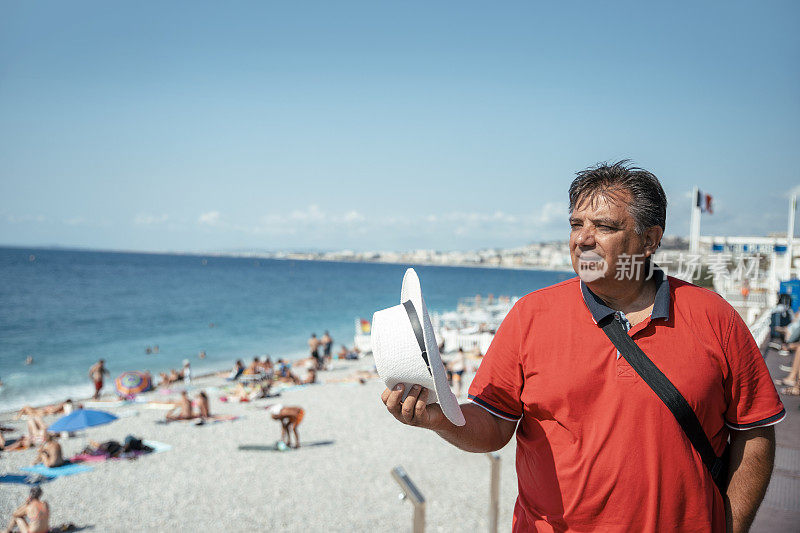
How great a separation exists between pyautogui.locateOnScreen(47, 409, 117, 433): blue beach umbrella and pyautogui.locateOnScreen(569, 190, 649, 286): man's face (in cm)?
1216

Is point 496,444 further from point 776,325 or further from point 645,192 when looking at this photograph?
point 776,325

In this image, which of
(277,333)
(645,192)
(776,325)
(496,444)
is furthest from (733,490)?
(277,333)

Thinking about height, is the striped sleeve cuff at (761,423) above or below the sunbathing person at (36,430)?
above

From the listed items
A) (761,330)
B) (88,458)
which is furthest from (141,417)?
(761,330)

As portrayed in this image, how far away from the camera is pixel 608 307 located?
1405 mm

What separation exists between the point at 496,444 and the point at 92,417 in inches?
473

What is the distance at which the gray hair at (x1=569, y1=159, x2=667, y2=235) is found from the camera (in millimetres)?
1395

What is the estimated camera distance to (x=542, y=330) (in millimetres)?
1400

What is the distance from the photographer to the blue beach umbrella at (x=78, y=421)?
1079 cm

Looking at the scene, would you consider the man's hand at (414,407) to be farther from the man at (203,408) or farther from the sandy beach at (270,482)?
the man at (203,408)

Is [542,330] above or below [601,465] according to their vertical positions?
above

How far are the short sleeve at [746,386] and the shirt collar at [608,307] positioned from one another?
0.53ft

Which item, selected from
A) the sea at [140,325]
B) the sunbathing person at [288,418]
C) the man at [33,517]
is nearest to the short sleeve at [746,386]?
the man at [33,517]

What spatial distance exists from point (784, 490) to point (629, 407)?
2432mm
